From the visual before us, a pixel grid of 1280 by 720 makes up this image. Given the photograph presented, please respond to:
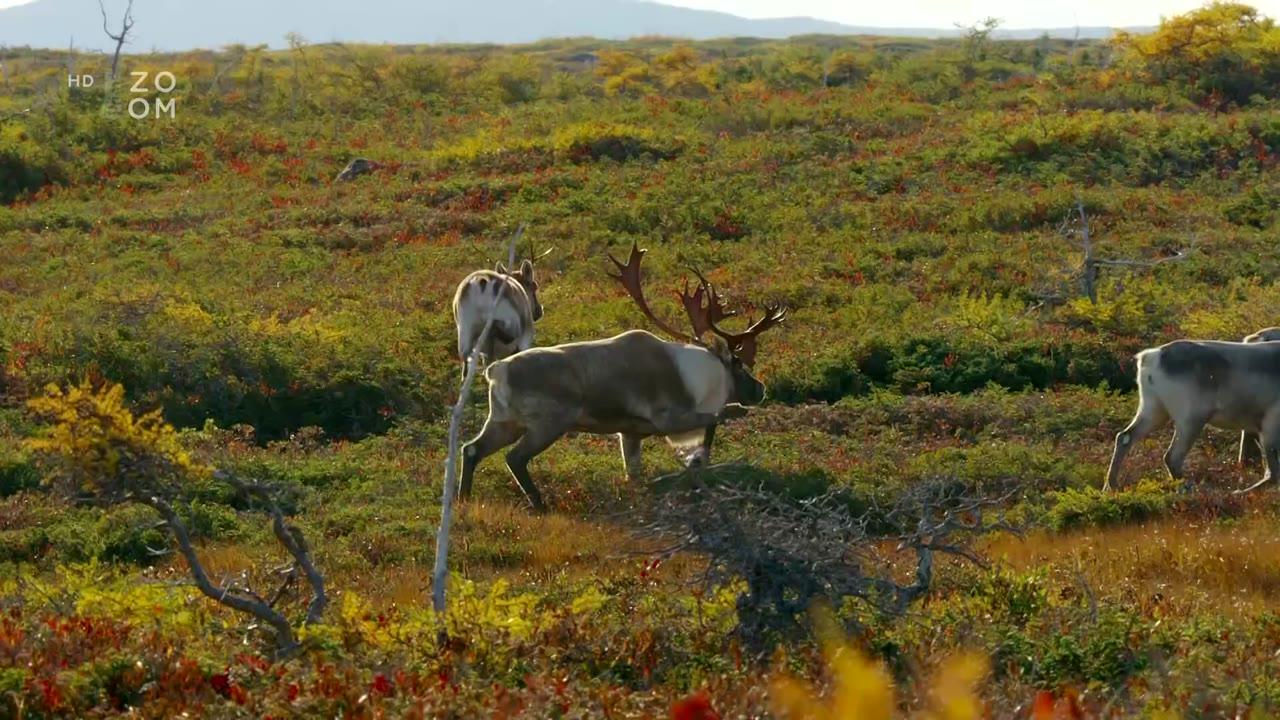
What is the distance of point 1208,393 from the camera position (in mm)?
12234

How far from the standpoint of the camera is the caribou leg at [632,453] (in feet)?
40.9

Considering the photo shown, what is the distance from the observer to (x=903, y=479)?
12.2m

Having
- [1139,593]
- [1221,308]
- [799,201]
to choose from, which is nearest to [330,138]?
[799,201]

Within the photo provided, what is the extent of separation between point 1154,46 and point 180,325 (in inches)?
1117

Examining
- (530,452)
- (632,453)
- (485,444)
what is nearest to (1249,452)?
(632,453)

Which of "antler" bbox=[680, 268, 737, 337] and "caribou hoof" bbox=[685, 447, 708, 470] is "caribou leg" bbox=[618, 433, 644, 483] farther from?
"antler" bbox=[680, 268, 737, 337]

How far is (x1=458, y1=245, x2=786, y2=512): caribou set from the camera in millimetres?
11883

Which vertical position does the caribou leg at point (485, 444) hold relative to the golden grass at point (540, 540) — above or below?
above

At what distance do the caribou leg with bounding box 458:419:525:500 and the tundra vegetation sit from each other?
1.11ft

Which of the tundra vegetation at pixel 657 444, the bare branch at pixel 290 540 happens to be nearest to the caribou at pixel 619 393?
the tundra vegetation at pixel 657 444

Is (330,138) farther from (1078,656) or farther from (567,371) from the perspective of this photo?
(1078,656)

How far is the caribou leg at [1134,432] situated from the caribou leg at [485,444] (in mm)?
4453

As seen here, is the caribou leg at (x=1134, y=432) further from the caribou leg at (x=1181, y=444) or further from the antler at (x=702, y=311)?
the antler at (x=702, y=311)

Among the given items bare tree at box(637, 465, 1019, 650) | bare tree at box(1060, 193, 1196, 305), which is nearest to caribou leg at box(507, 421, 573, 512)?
bare tree at box(637, 465, 1019, 650)
